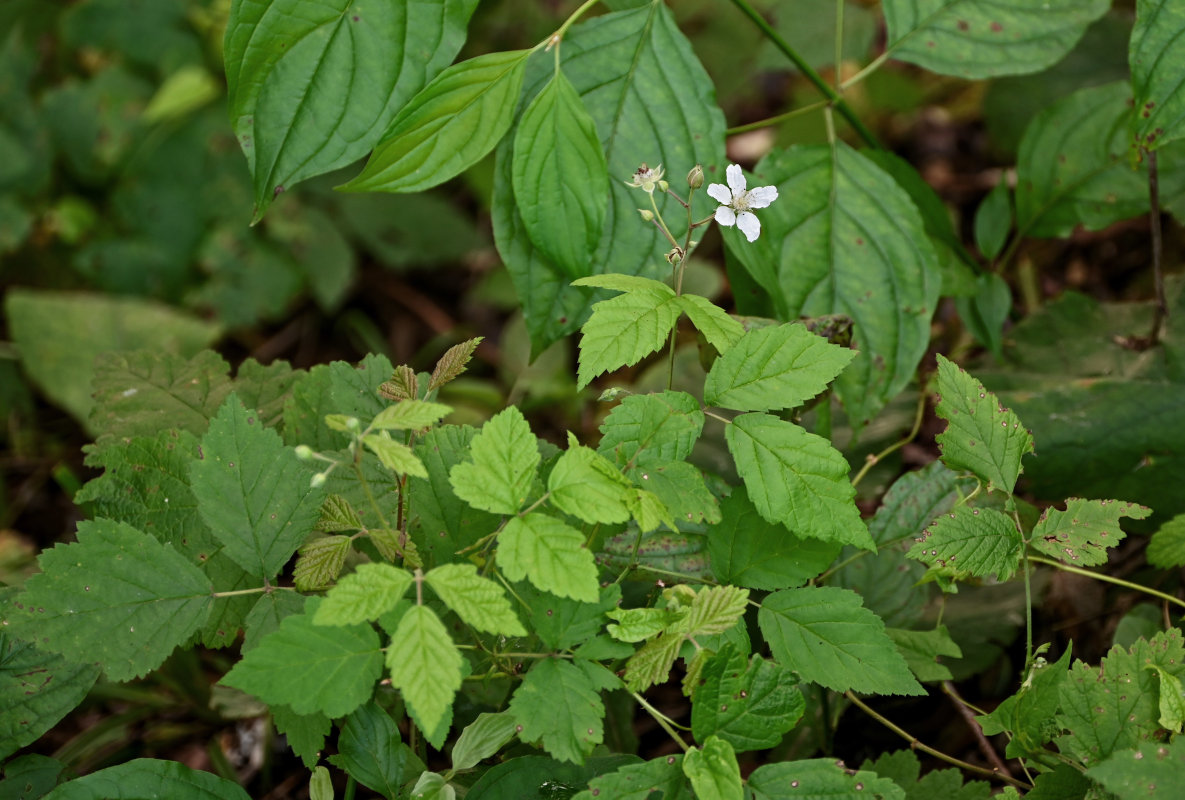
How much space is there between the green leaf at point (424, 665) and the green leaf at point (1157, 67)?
1261 millimetres

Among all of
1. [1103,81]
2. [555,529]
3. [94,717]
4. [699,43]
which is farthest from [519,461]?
[699,43]

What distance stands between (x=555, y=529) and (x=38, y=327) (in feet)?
7.59

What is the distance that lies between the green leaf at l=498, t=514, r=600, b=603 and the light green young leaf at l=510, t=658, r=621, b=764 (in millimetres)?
109

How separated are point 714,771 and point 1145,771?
47 centimetres

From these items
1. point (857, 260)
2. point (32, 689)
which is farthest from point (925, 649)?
point (32, 689)

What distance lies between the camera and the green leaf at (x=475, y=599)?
2.96 feet

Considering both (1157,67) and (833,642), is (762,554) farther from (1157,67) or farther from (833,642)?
(1157,67)

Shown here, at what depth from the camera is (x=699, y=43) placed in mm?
2945

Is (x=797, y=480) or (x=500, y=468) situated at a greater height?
(x=500, y=468)

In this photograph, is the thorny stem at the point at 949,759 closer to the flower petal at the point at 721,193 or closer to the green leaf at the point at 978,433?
the green leaf at the point at 978,433

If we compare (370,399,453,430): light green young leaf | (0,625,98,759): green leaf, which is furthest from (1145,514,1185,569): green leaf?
(0,625,98,759): green leaf

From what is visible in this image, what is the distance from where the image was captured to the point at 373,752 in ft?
3.58

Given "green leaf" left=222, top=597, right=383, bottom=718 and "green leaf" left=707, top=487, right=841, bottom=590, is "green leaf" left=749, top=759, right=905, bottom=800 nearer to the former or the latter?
"green leaf" left=707, top=487, right=841, bottom=590

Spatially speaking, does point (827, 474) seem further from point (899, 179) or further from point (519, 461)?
point (899, 179)
